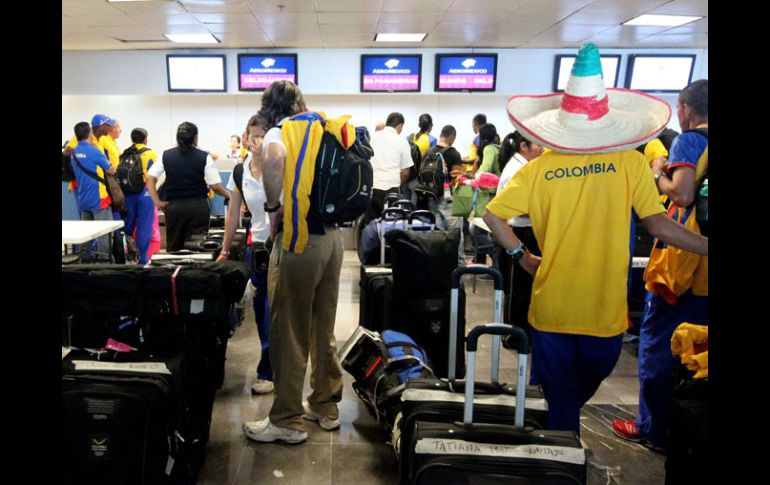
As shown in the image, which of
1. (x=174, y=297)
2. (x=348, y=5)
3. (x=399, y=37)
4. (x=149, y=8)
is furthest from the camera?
(x=399, y=37)

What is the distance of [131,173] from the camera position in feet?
18.9

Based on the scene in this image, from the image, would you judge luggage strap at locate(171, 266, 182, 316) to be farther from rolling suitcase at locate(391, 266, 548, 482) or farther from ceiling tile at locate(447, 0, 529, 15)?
ceiling tile at locate(447, 0, 529, 15)

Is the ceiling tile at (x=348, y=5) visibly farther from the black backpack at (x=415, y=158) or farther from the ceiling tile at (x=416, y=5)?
the black backpack at (x=415, y=158)

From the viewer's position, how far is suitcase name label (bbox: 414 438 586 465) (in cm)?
149

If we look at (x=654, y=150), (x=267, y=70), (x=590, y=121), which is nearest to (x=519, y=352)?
(x=590, y=121)

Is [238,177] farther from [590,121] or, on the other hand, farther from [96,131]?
[96,131]

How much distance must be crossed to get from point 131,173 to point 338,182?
4134 mm

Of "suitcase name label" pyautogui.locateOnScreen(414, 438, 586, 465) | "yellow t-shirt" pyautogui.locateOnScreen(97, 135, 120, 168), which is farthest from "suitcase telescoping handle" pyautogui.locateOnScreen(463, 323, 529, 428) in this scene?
"yellow t-shirt" pyautogui.locateOnScreen(97, 135, 120, 168)

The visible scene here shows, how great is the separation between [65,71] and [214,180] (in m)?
6.84

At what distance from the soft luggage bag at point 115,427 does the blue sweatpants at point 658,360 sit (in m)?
2.09

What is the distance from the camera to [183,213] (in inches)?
184

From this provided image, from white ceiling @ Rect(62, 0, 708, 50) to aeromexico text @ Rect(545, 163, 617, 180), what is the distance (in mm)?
4747

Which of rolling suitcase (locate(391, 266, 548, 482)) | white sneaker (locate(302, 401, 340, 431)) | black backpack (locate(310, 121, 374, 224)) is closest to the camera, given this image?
rolling suitcase (locate(391, 266, 548, 482))
